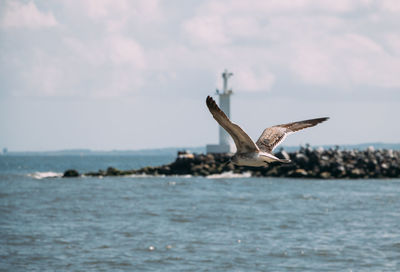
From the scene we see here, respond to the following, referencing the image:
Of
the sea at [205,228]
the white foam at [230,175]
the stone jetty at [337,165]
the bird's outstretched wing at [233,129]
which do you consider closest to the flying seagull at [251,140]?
the bird's outstretched wing at [233,129]

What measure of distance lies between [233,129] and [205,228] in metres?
19.8

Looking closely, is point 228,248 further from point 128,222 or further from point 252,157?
point 252,157

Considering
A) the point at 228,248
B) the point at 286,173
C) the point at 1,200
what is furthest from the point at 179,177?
the point at 228,248

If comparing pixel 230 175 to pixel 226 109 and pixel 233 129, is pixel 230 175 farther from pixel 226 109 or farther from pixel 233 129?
pixel 233 129

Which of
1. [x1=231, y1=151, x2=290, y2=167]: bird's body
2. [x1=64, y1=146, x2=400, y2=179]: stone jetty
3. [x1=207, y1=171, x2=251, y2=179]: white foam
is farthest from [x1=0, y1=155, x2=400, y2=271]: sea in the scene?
[x1=231, y1=151, x2=290, y2=167]: bird's body

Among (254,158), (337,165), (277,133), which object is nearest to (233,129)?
(254,158)

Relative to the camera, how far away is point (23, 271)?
18.6m

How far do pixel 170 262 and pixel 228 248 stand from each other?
9.24ft

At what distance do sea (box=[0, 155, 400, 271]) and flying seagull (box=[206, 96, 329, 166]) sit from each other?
1028 centimetres

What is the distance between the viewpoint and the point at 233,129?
709cm

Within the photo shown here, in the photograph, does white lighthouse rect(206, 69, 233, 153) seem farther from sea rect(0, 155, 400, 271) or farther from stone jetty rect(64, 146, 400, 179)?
sea rect(0, 155, 400, 271)

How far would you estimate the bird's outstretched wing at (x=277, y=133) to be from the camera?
879cm

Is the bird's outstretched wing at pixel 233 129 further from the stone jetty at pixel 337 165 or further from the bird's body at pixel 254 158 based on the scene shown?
the stone jetty at pixel 337 165

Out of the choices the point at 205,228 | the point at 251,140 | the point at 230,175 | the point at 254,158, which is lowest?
the point at 205,228
